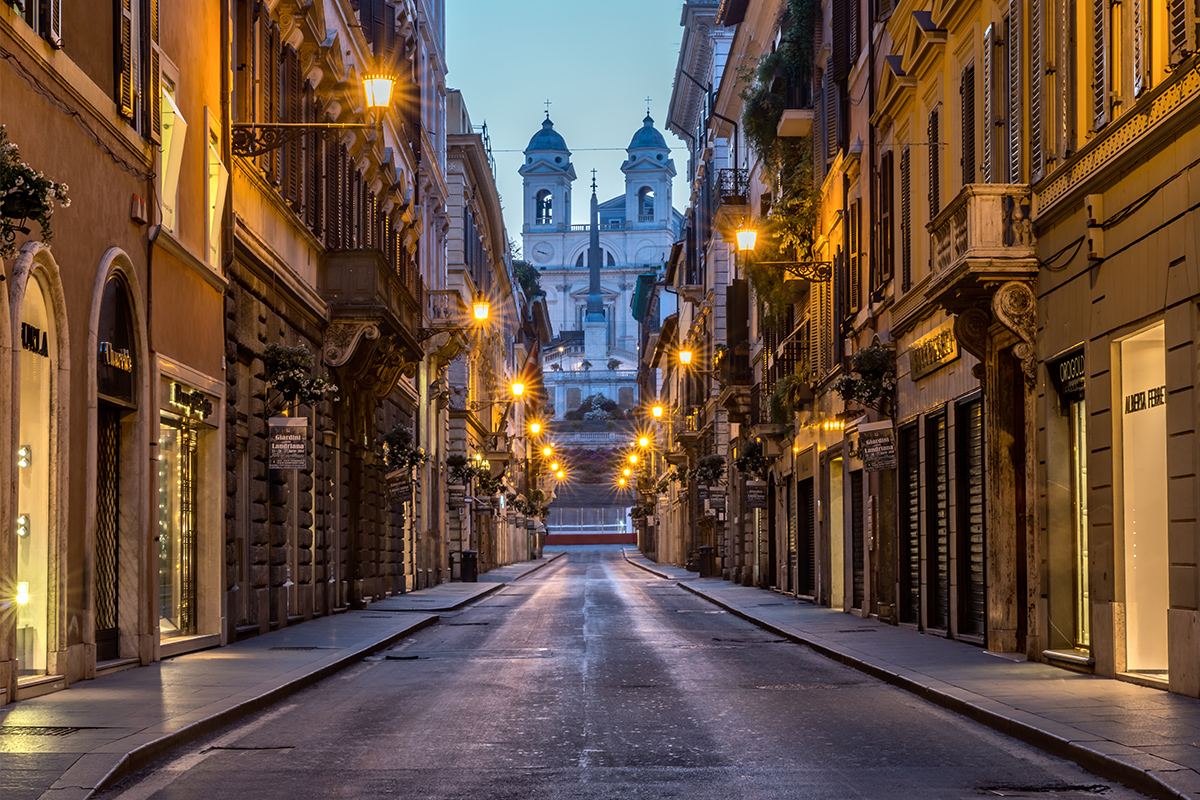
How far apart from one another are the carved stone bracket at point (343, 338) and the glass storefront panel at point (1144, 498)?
16.3 meters

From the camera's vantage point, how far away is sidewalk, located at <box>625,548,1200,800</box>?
365 inches

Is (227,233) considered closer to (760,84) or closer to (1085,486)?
(1085,486)

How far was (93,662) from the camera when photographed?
14.9 m

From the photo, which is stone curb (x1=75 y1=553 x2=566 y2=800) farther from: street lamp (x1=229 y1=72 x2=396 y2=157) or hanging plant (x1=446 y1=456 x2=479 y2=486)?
hanging plant (x1=446 y1=456 x2=479 y2=486)

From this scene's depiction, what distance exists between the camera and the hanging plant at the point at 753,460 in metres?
42.8

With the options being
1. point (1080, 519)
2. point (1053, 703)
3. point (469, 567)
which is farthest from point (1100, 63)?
point (469, 567)

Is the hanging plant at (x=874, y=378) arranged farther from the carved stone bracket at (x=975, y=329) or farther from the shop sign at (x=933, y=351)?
the carved stone bracket at (x=975, y=329)

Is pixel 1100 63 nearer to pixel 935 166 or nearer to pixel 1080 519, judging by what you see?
pixel 1080 519

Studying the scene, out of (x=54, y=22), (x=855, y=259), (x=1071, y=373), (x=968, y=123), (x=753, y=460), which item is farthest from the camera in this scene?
(x=753, y=460)

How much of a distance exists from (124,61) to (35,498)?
4.76 meters

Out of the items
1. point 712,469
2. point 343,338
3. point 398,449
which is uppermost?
point 343,338

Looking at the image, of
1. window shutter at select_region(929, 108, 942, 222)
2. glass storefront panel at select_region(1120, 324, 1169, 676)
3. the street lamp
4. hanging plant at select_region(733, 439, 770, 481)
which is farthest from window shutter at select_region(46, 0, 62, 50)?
hanging plant at select_region(733, 439, 770, 481)

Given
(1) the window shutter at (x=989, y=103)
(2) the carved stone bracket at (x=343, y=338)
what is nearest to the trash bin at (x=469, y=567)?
(2) the carved stone bracket at (x=343, y=338)

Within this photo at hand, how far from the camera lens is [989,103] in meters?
18.7
